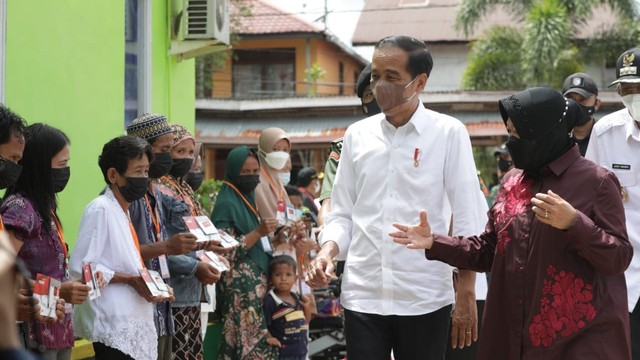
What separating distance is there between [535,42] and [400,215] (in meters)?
28.1

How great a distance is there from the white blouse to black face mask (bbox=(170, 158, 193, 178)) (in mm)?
1441

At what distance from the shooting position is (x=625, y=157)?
654 centimetres

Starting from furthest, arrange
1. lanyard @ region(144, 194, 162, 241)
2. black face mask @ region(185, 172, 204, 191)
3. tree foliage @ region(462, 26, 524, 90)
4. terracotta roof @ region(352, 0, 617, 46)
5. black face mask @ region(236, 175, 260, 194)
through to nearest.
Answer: terracotta roof @ region(352, 0, 617, 46) < tree foliage @ region(462, 26, 524, 90) < black face mask @ region(236, 175, 260, 194) < black face mask @ region(185, 172, 204, 191) < lanyard @ region(144, 194, 162, 241)

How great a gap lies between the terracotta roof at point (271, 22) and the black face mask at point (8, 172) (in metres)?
32.5

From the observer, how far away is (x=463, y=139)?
5363 mm

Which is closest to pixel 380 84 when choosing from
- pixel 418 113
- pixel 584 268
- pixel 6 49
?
pixel 418 113

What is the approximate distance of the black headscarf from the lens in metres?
4.69

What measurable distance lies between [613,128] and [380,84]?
2039 mm

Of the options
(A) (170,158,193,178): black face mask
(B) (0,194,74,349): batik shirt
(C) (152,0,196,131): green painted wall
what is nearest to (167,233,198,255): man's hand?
(B) (0,194,74,349): batik shirt

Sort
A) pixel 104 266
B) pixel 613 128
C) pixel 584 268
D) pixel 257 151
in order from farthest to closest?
1. pixel 257 151
2. pixel 613 128
3. pixel 104 266
4. pixel 584 268

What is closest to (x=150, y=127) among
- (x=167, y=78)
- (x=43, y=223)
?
(x=43, y=223)

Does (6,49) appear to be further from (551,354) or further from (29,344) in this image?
(551,354)

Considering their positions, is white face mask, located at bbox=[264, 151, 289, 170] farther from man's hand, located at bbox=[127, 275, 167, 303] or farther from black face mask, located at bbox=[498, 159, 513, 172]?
black face mask, located at bbox=[498, 159, 513, 172]

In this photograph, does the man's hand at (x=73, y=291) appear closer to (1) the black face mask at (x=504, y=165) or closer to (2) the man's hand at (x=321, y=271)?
(2) the man's hand at (x=321, y=271)
